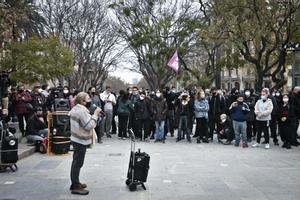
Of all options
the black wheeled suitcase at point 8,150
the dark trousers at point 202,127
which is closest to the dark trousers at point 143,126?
the dark trousers at point 202,127

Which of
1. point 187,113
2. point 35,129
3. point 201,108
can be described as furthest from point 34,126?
point 201,108

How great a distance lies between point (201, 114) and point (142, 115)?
7.20 feet

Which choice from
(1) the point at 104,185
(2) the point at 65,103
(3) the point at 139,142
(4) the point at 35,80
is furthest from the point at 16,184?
(4) the point at 35,80

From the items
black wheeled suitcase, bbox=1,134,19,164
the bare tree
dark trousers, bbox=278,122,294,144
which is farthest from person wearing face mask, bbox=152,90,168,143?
the bare tree

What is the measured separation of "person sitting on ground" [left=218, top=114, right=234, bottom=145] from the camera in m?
15.9

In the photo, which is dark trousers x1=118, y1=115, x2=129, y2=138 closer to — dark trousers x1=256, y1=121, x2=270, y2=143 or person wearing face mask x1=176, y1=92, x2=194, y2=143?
person wearing face mask x1=176, y1=92, x2=194, y2=143

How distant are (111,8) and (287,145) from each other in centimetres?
2175

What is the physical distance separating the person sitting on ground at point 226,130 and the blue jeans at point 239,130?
0.76 m

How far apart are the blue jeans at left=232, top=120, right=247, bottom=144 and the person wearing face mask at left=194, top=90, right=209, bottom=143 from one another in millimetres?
1256

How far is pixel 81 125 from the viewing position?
7926mm

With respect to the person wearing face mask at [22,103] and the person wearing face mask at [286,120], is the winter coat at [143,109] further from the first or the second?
the person wearing face mask at [286,120]

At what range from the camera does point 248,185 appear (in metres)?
8.69

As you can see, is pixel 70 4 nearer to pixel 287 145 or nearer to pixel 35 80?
pixel 35 80

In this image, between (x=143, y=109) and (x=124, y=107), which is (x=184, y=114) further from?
(x=124, y=107)
